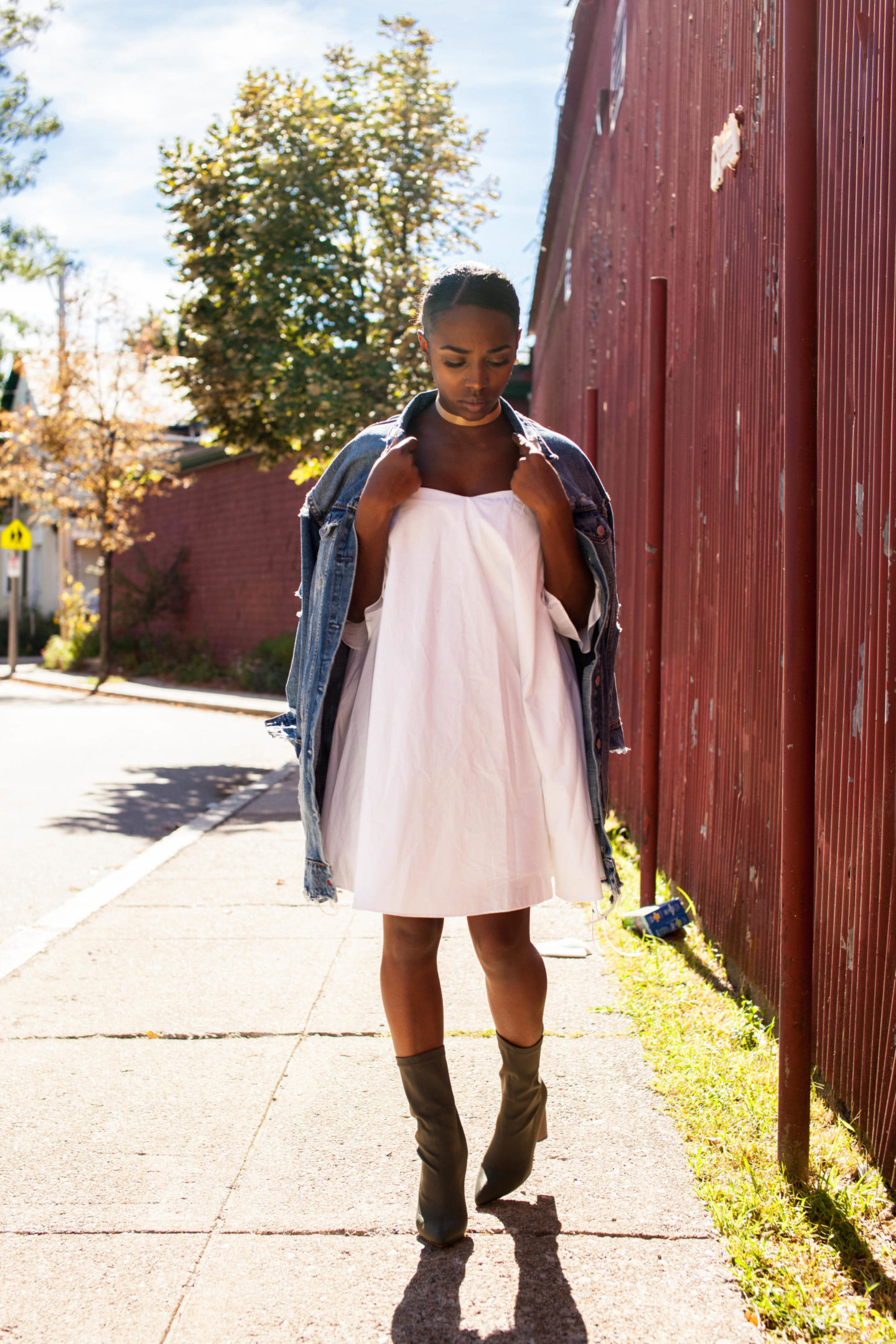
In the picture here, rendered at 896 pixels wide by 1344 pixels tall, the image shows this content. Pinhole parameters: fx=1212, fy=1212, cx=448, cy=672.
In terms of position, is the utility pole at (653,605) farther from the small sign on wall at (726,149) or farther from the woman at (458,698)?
the woman at (458,698)

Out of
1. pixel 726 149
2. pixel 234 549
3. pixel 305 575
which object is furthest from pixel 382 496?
pixel 234 549

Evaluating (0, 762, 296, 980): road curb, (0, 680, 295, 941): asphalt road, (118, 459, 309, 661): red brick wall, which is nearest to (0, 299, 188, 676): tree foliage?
(118, 459, 309, 661): red brick wall

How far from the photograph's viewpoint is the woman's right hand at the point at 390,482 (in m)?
2.16

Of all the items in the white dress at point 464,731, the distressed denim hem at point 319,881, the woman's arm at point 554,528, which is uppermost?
the woman's arm at point 554,528

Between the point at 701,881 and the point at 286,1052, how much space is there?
1527mm

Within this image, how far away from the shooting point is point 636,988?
3623mm

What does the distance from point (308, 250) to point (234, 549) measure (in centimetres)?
1070

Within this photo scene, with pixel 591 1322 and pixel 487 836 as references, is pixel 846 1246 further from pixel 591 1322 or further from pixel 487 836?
pixel 487 836

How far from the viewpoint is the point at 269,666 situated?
17750 millimetres

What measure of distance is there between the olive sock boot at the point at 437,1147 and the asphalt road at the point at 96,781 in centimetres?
292

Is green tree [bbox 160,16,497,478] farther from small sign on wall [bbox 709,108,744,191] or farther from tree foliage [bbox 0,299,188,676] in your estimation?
tree foliage [bbox 0,299,188,676]

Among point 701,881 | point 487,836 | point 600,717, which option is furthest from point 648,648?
point 487,836

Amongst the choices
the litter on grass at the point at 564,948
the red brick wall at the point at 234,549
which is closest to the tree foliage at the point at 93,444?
the red brick wall at the point at 234,549

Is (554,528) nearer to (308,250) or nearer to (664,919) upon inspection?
(664,919)
